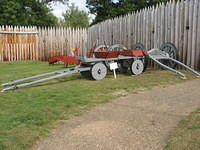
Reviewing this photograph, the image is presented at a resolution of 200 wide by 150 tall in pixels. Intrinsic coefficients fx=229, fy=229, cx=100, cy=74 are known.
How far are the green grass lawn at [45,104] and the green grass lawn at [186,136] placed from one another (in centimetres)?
157

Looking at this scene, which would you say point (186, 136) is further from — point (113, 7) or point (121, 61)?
point (113, 7)

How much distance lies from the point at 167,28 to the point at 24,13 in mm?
20916

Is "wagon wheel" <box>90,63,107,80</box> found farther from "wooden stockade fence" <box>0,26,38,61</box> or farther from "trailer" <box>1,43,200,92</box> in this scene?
"wooden stockade fence" <box>0,26,38,61</box>

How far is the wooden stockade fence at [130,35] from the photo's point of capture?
750 cm

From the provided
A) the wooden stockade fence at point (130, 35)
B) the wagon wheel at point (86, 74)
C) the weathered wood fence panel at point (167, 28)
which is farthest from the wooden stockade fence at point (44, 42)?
the wagon wheel at point (86, 74)

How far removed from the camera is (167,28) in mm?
8281

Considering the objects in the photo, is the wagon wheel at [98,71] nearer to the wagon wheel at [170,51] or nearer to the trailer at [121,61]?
the trailer at [121,61]

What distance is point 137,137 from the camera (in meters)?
2.79

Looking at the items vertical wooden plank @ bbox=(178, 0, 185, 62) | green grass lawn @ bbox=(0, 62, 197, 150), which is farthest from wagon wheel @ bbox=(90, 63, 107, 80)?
vertical wooden plank @ bbox=(178, 0, 185, 62)

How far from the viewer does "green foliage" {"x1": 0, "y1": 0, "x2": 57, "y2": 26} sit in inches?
910

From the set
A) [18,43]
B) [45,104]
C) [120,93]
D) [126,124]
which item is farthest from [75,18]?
[126,124]

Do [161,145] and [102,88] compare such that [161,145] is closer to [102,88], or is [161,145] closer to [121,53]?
[102,88]

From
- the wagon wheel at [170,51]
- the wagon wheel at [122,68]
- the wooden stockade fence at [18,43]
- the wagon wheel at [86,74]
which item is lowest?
the wagon wheel at [86,74]

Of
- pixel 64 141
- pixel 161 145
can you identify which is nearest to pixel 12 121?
pixel 64 141
